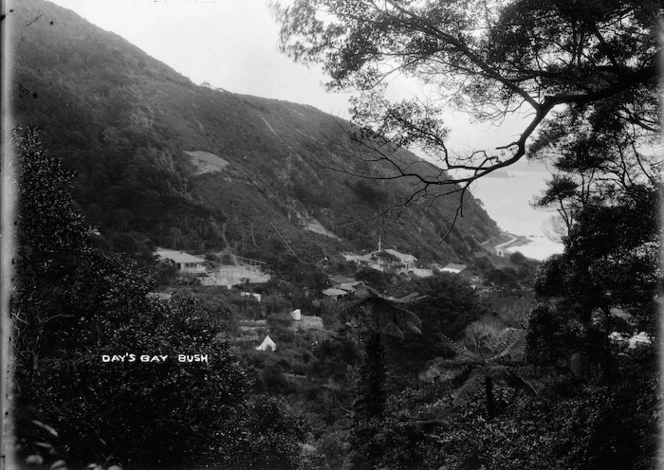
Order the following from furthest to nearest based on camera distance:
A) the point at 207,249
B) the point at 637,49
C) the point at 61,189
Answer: the point at 207,249 < the point at 61,189 < the point at 637,49

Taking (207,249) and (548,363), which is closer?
(548,363)

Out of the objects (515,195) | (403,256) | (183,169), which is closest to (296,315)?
(403,256)

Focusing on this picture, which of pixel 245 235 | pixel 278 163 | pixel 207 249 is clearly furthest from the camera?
pixel 278 163

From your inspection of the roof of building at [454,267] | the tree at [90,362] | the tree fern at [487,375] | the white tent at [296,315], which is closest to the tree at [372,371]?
the tree fern at [487,375]

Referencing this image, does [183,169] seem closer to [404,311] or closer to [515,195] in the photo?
[515,195]

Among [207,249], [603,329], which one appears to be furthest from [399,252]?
[603,329]

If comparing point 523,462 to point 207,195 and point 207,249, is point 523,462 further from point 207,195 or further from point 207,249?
point 207,195
